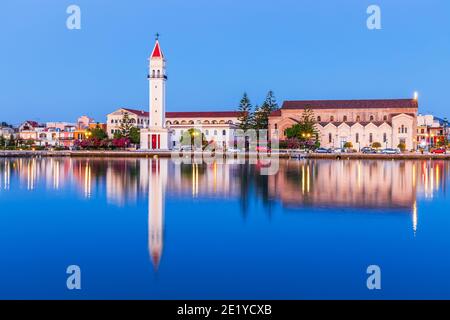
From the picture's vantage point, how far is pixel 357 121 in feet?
190

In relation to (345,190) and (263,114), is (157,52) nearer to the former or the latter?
(263,114)

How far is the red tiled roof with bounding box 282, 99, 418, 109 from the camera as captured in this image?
5869cm

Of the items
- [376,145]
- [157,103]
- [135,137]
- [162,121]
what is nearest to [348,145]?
[376,145]

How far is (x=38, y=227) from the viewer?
13328mm

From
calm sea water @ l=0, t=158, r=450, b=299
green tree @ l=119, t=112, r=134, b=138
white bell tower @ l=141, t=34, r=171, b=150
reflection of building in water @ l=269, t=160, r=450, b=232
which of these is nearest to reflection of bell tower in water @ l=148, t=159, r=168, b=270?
calm sea water @ l=0, t=158, r=450, b=299

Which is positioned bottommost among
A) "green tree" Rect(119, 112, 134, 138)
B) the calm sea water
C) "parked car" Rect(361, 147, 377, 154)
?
the calm sea water

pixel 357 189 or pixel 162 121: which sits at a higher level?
pixel 162 121

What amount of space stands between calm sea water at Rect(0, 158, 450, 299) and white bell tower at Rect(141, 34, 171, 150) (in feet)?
114

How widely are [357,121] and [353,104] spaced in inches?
137

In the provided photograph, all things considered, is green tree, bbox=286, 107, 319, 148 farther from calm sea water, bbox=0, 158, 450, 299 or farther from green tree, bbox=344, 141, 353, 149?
calm sea water, bbox=0, 158, 450, 299

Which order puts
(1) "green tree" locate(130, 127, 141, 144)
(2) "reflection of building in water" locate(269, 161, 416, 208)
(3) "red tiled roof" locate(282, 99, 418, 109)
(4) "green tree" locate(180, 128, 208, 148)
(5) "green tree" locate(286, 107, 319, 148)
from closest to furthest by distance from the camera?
(2) "reflection of building in water" locate(269, 161, 416, 208), (5) "green tree" locate(286, 107, 319, 148), (3) "red tiled roof" locate(282, 99, 418, 109), (1) "green tree" locate(130, 127, 141, 144), (4) "green tree" locate(180, 128, 208, 148)
